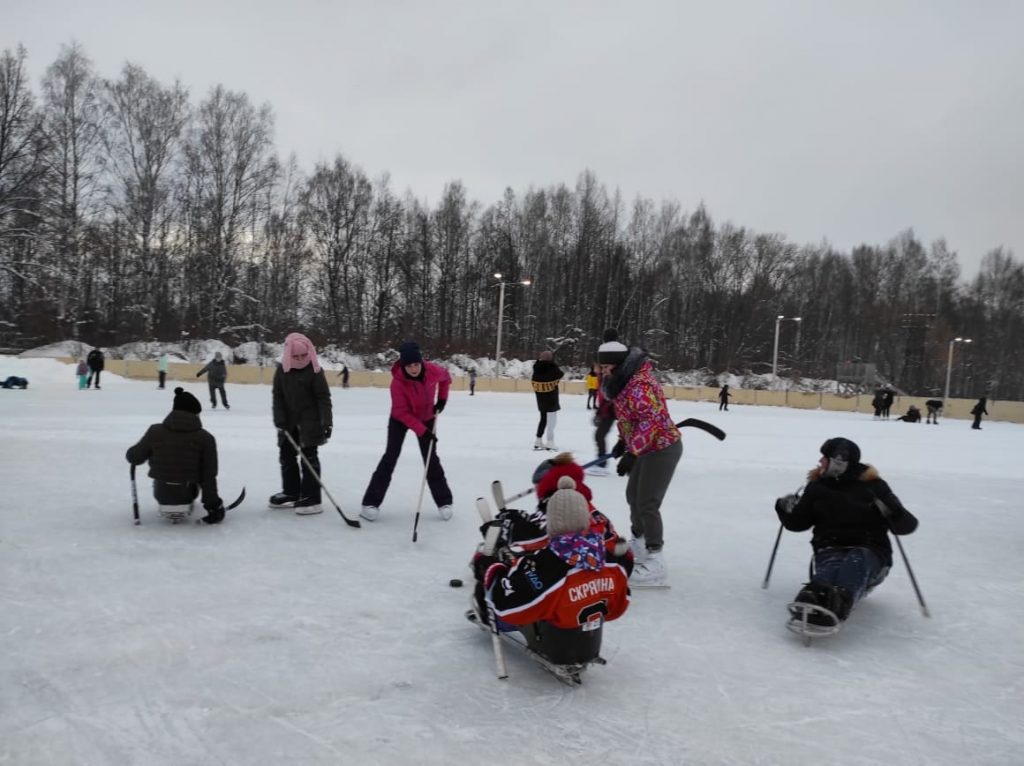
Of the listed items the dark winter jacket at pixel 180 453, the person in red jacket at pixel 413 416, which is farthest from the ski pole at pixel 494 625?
the dark winter jacket at pixel 180 453

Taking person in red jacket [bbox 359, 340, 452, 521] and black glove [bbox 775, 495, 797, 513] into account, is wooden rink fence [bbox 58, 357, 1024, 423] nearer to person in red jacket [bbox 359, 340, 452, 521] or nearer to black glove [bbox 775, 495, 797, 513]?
person in red jacket [bbox 359, 340, 452, 521]

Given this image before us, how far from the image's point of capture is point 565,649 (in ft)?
8.89

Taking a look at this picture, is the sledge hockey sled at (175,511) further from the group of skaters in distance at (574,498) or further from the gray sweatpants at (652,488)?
the gray sweatpants at (652,488)

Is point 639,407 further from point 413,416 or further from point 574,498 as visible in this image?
point 413,416

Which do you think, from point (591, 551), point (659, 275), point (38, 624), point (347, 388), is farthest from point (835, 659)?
point (659, 275)

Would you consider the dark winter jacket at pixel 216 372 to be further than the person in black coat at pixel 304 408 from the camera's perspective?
Yes

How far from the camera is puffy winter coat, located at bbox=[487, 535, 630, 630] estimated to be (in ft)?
8.71

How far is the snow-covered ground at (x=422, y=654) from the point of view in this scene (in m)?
2.34

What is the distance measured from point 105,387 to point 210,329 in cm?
1537

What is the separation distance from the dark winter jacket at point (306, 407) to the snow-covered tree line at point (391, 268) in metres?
22.1

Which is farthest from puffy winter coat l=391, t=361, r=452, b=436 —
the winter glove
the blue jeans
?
the blue jeans

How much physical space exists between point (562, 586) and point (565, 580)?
0.03m

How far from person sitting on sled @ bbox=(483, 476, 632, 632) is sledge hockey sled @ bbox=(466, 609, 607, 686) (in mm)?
36

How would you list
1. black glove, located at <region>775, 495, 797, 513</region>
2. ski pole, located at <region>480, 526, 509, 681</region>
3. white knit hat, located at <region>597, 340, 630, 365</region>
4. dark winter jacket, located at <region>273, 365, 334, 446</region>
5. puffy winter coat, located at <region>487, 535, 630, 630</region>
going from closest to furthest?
puffy winter coat, located at <region>487, 535, 630, 630</region>
ski pole, located at <region>480, 526, 509, 681</region>
black glove, located at <region>775, 495, 797, 513</region>
white knit hat, located at <region>597, 340, 630, 365</region>
dark winter jacket, located at <region>273, 365, 334, 446</region>
